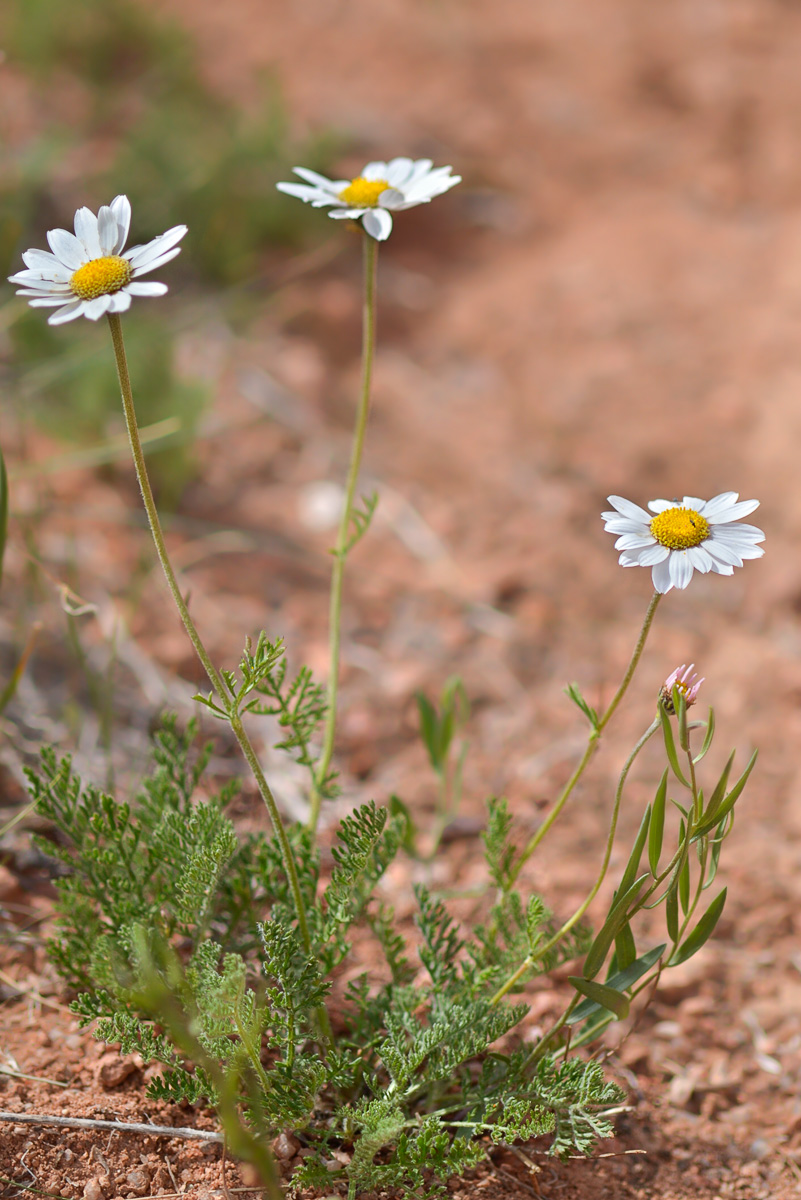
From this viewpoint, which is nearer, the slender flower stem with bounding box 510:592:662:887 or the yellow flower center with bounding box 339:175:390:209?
the slender flower stem with bounding box 510:592:662:887

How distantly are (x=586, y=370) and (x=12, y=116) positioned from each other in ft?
8.74

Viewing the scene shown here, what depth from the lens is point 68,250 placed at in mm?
1341

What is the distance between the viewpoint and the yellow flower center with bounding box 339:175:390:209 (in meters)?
1.55

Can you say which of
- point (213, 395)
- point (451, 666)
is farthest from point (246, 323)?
point (451, 666)

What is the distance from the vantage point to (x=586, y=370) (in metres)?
4.03

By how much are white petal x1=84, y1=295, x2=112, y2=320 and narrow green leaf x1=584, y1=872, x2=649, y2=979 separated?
982mm

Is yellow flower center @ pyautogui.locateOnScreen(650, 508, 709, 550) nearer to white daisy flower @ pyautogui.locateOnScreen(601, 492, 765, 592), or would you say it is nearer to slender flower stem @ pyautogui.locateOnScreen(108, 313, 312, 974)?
white daisy flower @ pyautogui.locateOnScreen(601, 492, 765, 592)

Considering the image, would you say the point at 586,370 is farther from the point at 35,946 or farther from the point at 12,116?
the point at 35,946

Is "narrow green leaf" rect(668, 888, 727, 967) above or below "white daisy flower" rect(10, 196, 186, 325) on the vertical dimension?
below

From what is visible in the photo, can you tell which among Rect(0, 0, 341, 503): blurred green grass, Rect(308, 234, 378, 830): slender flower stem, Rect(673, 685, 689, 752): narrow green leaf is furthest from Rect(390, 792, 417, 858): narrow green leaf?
Rect(0, 0, 341, 503): blurred green grass

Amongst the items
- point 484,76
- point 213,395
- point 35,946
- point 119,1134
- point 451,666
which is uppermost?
point 484,76

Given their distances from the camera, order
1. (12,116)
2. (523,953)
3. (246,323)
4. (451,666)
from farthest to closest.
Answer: (12,116) < (246,323) < (451,666) < (523,953)

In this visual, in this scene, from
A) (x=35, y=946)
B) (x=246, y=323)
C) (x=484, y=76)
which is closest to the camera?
(x=35, y=946)

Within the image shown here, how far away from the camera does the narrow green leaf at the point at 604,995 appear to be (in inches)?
55.8
